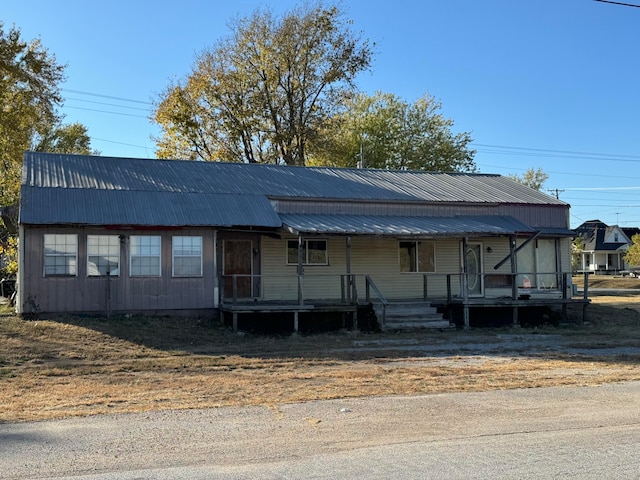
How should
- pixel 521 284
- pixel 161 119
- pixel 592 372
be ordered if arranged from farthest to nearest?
1. pixel 161 119
2. pixel 521 284
3. pixel 592 372

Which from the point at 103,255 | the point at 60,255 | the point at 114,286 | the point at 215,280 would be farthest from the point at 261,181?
the point at 60,255

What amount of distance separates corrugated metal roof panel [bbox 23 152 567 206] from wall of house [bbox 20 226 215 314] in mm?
1995

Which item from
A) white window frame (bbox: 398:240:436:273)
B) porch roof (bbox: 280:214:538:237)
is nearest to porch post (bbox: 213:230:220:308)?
porch roof (bbox: 280:214:538:237)

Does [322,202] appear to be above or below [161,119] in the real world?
below

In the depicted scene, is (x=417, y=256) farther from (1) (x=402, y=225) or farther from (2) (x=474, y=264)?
(1) (x=402, y=225)

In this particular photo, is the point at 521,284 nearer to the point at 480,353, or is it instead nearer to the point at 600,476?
the point at 480,353

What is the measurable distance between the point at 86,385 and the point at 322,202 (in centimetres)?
1190

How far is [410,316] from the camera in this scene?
19.6 metres

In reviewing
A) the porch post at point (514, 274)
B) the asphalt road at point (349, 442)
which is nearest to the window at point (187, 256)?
the porch post at point (514, 274)

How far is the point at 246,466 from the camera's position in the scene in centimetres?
631

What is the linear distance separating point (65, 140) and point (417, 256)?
111 ft

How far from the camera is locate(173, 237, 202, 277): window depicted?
19.0 metres

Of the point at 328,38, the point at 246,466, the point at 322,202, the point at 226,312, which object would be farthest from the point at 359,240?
the point at 328,38

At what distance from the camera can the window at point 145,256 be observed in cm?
1861
